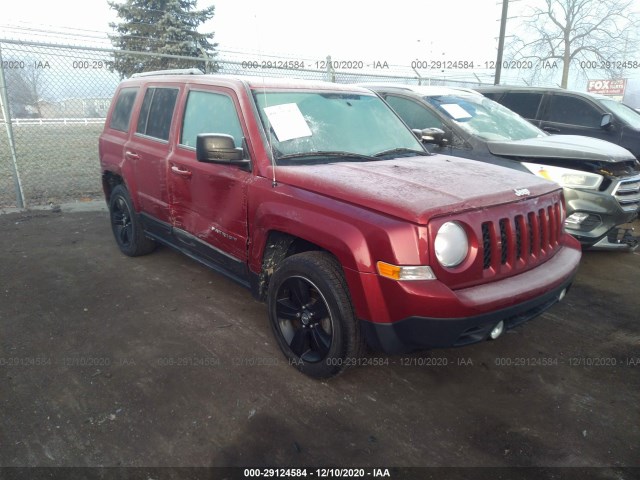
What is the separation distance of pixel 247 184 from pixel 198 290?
1.55m

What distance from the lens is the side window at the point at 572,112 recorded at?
24.2 ft

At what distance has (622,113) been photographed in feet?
25.3

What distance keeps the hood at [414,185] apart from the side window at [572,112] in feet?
16.8

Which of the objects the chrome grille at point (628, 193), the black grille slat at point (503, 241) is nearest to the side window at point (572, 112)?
the chrome grille at point (628, 193)

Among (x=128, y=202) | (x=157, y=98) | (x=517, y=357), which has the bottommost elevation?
(x=517, y=357)

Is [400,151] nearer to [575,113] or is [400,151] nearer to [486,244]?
[486,244]

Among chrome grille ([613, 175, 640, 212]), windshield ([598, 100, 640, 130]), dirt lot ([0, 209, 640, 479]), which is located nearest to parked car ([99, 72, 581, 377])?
dirt lot ([0, 209, 640, 479])

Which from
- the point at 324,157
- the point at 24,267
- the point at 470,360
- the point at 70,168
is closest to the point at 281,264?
the point at 324,157

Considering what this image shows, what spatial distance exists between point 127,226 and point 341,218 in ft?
11.0

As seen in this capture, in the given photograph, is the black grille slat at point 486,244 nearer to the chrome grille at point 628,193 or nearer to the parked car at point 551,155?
the parked car at point 551,155

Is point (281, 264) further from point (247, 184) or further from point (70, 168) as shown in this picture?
point (70, 168)

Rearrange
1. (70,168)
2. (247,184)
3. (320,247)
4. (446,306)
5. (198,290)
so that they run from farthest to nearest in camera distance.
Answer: (70,168) → (198,290) → (247,184) → (320,247) → (446,306)

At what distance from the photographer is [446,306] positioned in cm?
232

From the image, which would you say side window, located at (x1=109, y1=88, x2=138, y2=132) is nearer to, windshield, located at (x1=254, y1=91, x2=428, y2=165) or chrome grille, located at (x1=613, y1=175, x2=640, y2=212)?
windshield, located at (x1=254, y1=91, x2=428, y2=165)
